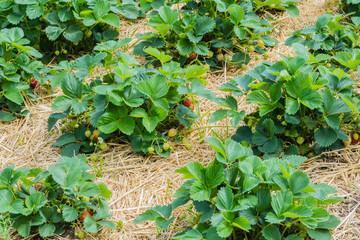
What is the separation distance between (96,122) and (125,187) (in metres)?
0.38

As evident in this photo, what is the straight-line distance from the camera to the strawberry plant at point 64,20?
9.36ft

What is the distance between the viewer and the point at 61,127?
2539mm

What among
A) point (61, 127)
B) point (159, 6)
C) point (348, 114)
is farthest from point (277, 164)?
point (159, 6)

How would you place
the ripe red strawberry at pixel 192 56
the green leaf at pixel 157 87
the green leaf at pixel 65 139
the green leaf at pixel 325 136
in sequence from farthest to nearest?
the ripe red strawberry at pixel 192 56, the green leaf at pixel 65 139, the green leaf at pixel 157 87, the green leaf at pixel 325 136

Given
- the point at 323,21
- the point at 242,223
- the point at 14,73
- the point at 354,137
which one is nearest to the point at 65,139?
the point at 14,73

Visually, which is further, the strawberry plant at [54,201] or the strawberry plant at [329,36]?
the strawberry plant at [329,36]

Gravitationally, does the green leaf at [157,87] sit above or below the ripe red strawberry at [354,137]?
above

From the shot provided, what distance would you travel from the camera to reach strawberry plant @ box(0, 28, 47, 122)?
2623 millimetres

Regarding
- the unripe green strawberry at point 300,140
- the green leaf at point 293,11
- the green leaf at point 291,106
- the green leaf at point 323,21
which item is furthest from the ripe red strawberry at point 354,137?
the green leaf at point 293,11

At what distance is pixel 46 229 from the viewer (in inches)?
74.8

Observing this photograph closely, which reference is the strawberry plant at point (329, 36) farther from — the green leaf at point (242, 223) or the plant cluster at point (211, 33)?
the green leaf at point (242, 223)

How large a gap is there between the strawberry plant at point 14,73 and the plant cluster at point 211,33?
71 centimetres

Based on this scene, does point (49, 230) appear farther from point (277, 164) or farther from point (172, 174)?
point (277, 164)

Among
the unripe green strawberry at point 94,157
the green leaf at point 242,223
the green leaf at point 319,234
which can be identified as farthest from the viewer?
the unripe green strawberry at point 94,157
